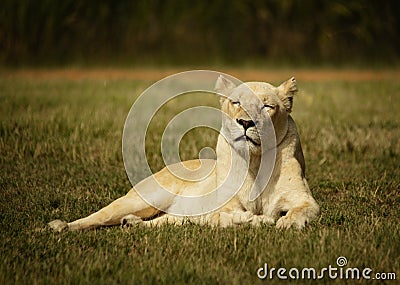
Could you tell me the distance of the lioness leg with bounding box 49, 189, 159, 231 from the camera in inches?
260

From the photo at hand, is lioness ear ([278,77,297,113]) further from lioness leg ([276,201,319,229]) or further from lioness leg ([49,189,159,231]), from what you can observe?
lioness leg ([49,189,159,231])

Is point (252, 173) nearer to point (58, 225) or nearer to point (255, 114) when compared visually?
point (255, 114)

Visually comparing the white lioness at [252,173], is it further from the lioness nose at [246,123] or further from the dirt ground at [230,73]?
the dirt ground at [230,73]

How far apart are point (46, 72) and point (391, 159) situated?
11.9 meters

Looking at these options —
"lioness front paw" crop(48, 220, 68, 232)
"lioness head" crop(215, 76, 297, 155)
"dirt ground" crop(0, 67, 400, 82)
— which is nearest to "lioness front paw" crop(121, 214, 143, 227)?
"lioness front paw" crop(48, 220, 68, 232)

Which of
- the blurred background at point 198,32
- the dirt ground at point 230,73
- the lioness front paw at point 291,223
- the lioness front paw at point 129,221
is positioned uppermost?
the blurred background at point 198,32

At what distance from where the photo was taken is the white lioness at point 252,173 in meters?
6.39

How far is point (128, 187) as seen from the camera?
848cm

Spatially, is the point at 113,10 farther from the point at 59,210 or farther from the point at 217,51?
the point at 59,210

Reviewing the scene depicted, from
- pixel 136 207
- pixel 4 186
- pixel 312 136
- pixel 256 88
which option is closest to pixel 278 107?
pixel 256 88

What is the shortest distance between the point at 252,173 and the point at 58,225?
1722 mm

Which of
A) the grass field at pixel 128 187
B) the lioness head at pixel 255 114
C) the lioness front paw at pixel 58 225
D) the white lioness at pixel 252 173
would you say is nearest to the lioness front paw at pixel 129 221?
the white lioness at pixel 252 173

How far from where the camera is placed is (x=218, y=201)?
6734 millimetres

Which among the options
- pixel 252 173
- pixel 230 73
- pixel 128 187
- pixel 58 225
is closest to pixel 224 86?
pixel 252 173
